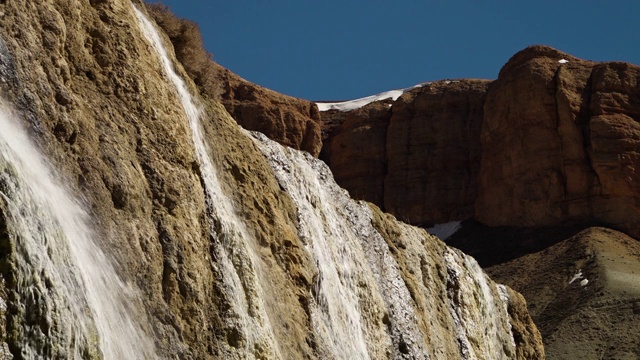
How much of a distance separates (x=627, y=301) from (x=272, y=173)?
3853 cm

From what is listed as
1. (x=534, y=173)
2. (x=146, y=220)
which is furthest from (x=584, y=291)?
(x=146, y=220)

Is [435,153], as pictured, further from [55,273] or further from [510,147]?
[55,273]

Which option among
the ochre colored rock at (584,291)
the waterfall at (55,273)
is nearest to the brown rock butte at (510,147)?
the ochre colored rock at (584,291)

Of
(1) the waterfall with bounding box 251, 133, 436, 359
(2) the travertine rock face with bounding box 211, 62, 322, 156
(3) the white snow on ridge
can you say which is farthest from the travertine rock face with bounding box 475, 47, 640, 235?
(1) the waterfall with bounding box 251, 133, 436, 359

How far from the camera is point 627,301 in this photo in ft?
185

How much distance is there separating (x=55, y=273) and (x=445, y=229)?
68373 millimetres

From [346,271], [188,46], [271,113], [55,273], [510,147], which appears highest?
[510,147]

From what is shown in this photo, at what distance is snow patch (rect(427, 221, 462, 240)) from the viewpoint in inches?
3073

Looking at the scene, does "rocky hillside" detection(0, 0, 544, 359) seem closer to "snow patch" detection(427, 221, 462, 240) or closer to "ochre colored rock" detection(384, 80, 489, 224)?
"snow patch" detection(427, 221, 462, 240)

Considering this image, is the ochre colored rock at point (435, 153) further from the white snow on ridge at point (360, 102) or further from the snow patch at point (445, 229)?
the white snow on ridge at point (360, 102)

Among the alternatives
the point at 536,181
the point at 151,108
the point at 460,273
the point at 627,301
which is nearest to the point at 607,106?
the point at 536,181

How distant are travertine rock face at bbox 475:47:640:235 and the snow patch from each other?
1.96 metres

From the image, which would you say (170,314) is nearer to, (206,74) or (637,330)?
(206,74)

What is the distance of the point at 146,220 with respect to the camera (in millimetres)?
14820
